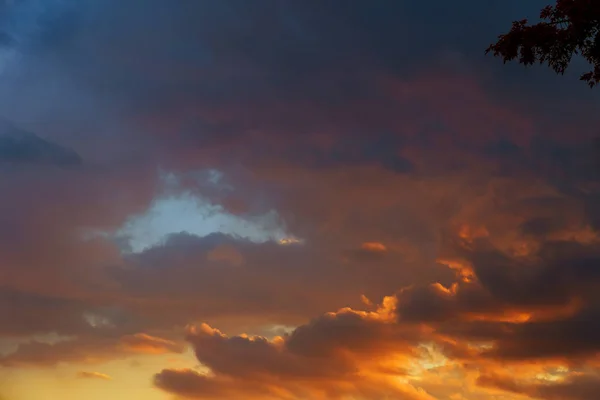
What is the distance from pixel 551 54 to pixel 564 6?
2351 mm

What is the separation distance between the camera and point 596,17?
30562 mm

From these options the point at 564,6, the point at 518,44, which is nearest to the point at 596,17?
the point at 564,6

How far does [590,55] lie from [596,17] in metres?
2.52

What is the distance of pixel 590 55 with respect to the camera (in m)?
32.8

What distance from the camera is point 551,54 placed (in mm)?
32906

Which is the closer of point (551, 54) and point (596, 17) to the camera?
point (596, 17)

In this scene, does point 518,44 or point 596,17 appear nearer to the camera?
point 596,17

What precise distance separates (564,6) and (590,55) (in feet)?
Result: 9.26

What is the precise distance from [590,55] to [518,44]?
10.3 ft

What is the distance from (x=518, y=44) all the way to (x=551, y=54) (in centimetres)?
155

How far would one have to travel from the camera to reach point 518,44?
107ft

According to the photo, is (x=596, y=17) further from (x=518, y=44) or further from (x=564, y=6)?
(x=518, y=44)

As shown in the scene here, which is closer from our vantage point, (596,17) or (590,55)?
(596,17)
